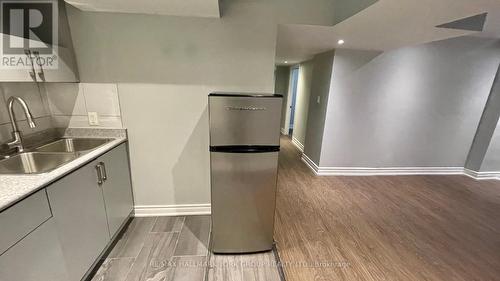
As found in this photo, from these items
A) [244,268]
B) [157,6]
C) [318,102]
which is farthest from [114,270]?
[318,102]

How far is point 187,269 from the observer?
5.50 feet

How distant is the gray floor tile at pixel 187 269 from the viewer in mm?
1604

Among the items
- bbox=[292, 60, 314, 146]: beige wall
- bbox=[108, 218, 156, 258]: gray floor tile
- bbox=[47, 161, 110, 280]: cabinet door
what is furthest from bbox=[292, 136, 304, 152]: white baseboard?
bbox=[47, 161, 110, 280]: cabinet door

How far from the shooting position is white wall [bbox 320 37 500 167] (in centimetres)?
319

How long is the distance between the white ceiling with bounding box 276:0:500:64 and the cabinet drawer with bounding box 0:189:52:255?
2263 mm

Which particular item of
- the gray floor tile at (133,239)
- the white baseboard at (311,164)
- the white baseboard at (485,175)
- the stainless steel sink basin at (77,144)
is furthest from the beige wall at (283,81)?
the stainless steel sink basin at (77,144)

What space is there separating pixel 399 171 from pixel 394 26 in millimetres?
2749

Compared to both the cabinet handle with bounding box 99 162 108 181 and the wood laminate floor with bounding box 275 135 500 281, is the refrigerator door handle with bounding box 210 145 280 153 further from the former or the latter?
the wood laminate floor with bounding box 275 135 500 281

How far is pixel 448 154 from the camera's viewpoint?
3.66 m

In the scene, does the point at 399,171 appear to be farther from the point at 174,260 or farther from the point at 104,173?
the point at 104,173

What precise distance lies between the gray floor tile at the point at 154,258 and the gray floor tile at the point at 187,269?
0.05 meters

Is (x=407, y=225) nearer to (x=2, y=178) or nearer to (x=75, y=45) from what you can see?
(x=2, y=178)

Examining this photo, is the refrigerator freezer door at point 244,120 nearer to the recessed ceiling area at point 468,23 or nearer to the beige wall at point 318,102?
the recessed ceiling area at point 468,23

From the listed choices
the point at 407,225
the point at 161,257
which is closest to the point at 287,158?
the point at 407,225
